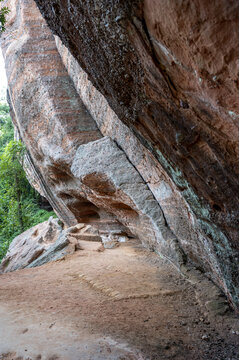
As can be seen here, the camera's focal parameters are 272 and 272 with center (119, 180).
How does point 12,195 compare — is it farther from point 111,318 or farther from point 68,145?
point 111,318

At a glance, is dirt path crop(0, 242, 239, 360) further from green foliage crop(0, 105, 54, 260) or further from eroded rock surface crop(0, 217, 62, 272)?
green foliage crop(0, 105, 54, 260)

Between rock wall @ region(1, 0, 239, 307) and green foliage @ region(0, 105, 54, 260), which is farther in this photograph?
green foliage @ region(0, 105, 54, 260)

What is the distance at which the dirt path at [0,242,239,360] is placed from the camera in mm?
2844

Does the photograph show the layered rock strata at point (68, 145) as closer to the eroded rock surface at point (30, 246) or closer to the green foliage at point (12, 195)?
the eroded rock surface at point (30, 246)

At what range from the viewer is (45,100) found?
26.8 feet

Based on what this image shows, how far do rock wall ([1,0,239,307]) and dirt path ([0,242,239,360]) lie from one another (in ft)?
1.97

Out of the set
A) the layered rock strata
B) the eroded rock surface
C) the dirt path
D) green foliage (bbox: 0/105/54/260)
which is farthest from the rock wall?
green foliage (bbox: 0/105/54/260)

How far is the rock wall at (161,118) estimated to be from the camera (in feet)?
6.11

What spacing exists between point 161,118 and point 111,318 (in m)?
2.63

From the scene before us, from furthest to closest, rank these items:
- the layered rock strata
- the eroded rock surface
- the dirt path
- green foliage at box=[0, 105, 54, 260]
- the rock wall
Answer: green foliage at box=[0, 105, 54, 260] → the eroded rock surface → the layered rock strata → the dirt path → the rock wall

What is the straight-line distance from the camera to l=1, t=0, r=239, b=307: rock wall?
6.11 ft

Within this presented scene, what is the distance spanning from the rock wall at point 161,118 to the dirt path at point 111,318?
1.97 feet

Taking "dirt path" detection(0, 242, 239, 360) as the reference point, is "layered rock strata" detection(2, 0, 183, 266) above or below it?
above

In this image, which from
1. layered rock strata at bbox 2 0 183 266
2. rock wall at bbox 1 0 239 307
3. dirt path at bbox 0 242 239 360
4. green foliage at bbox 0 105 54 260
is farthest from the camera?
green foliage at bbox 0 105 54 260
